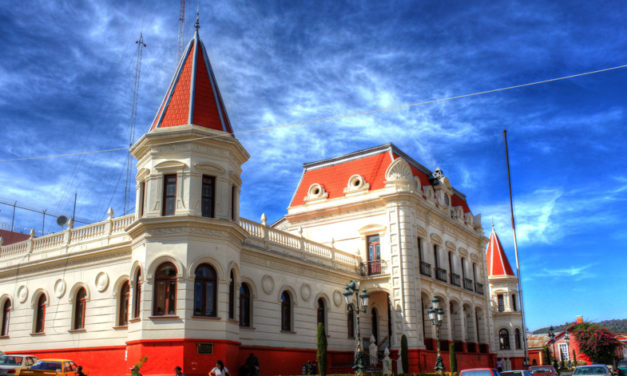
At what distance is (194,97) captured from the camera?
26891 mm

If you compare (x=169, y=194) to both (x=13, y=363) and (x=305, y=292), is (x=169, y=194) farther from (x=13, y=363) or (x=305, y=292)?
(x=305, y=292)

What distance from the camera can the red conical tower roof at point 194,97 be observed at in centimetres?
2644

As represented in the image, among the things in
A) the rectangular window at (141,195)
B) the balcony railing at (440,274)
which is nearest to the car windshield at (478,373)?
the rectangular window at (141,195)

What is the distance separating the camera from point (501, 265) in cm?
6241

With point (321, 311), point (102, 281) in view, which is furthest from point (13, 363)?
point (321, 311)

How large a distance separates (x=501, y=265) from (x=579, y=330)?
9.49 m

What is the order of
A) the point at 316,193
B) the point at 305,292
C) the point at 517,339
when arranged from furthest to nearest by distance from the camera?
the point at 517,339, the point at 316,193, the point at 305,292

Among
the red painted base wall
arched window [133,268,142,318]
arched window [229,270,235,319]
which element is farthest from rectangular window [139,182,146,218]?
the red painted base wall

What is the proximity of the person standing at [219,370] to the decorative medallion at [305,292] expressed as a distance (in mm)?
9961

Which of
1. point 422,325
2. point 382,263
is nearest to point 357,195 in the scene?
point 382,263

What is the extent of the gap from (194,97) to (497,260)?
45112mm

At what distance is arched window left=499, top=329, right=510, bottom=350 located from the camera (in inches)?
2324

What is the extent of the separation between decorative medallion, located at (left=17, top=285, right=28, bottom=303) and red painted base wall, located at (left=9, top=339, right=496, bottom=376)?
318cm

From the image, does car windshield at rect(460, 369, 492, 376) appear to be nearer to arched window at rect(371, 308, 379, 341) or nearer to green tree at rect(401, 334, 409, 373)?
green tree at rect(401, 334, 409, 373)
